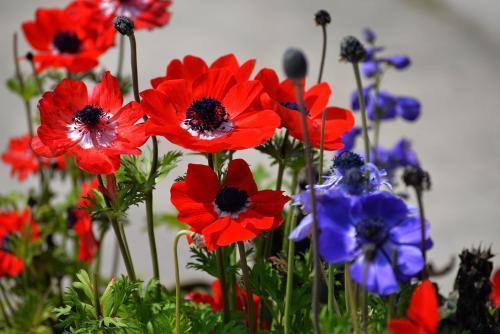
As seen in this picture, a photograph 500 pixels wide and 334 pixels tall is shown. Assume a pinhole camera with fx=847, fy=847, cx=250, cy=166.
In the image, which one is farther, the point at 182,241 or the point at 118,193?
the point at 182,241

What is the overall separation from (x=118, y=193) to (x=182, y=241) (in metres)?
1.47

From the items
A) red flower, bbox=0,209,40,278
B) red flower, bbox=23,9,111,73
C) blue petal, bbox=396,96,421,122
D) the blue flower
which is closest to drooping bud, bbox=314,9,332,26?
the blue flower

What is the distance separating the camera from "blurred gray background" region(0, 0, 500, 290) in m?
2.28

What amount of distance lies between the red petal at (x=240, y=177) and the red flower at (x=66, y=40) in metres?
0.53

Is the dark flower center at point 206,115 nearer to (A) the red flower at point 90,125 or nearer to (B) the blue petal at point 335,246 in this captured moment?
(A) the red flower at point 90,125

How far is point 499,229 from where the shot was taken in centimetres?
223

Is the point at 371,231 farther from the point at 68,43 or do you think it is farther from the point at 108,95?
the point at 68,43

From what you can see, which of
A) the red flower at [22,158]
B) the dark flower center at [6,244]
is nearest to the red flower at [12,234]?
the dark flower center at [6,244]

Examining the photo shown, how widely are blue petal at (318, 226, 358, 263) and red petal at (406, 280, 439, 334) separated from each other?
0.05 m

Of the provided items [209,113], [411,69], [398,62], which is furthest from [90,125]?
[411,69]

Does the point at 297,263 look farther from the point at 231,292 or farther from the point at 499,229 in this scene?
the point at 499,229

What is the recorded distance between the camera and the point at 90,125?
81 centimetres

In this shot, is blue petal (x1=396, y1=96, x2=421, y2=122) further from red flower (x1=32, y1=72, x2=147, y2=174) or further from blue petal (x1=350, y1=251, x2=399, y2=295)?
blue petal (x1=350, y1=251, x2=399, y2=295)

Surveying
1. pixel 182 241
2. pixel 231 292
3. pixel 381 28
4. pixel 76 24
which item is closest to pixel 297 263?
pixel 231 292
